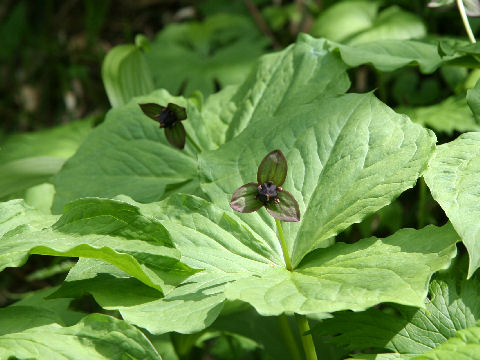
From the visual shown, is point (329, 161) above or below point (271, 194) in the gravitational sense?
below

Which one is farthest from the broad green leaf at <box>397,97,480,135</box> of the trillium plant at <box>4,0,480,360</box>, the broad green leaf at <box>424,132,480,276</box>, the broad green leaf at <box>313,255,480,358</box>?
the broad green leaf at <box>313,255,480,358</box>

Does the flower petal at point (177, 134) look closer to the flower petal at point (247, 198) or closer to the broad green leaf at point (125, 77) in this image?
the flower petal at point (247, 198)

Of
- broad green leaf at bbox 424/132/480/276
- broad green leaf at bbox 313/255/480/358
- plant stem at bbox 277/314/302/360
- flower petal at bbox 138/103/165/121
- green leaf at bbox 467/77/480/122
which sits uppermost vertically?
flower petal at bbox 138/103/165/121

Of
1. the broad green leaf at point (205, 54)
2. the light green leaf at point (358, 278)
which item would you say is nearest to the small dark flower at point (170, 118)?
the light green leaf at point (358, 278)

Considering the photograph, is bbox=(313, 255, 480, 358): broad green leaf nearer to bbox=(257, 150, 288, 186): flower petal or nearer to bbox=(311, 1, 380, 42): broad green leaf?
bbox=(257, 150, 288, 186): flower petal

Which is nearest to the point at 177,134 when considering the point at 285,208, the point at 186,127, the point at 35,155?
the point at 186,127

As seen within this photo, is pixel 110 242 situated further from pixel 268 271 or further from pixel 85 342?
pixel 268 271
